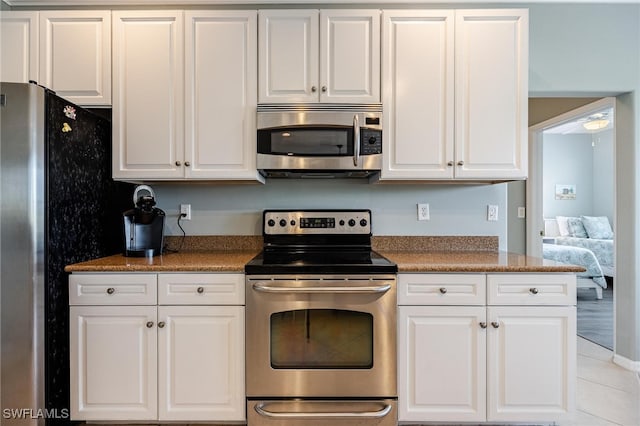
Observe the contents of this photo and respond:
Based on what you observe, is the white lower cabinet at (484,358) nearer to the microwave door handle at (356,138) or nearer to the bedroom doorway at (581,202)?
the microwave door handle at (356,138)

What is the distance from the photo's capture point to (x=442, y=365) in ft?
5.44

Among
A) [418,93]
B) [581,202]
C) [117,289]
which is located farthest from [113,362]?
[581,202]

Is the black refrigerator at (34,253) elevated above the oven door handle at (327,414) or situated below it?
above

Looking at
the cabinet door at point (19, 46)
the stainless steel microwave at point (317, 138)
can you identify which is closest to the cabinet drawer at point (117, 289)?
the stainless steel microwave at point (317, 138)

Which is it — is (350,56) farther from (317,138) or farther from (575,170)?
(575,170)

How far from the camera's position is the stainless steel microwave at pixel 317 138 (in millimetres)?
1932

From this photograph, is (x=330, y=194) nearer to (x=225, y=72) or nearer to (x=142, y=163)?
(x=225, y=72)

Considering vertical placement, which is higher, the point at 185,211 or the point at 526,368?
the point at 185,211

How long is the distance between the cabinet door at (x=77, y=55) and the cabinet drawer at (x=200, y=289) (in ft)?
3.86

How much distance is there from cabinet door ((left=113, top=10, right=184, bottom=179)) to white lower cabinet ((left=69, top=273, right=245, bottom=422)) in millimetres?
844

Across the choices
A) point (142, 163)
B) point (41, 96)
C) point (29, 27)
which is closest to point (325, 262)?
point (142, 163)

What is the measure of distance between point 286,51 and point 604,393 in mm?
2872

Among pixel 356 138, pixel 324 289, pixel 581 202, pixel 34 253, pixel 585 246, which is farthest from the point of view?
pixel 581 202

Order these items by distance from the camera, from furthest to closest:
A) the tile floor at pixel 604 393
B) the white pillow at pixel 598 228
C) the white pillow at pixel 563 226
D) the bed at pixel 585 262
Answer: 1. the white pillow at pixel 563 226
2. the white pillow at pixel 598 228
3. the bed at pixel 585 262
4. the tile floor at pixel 604 393
